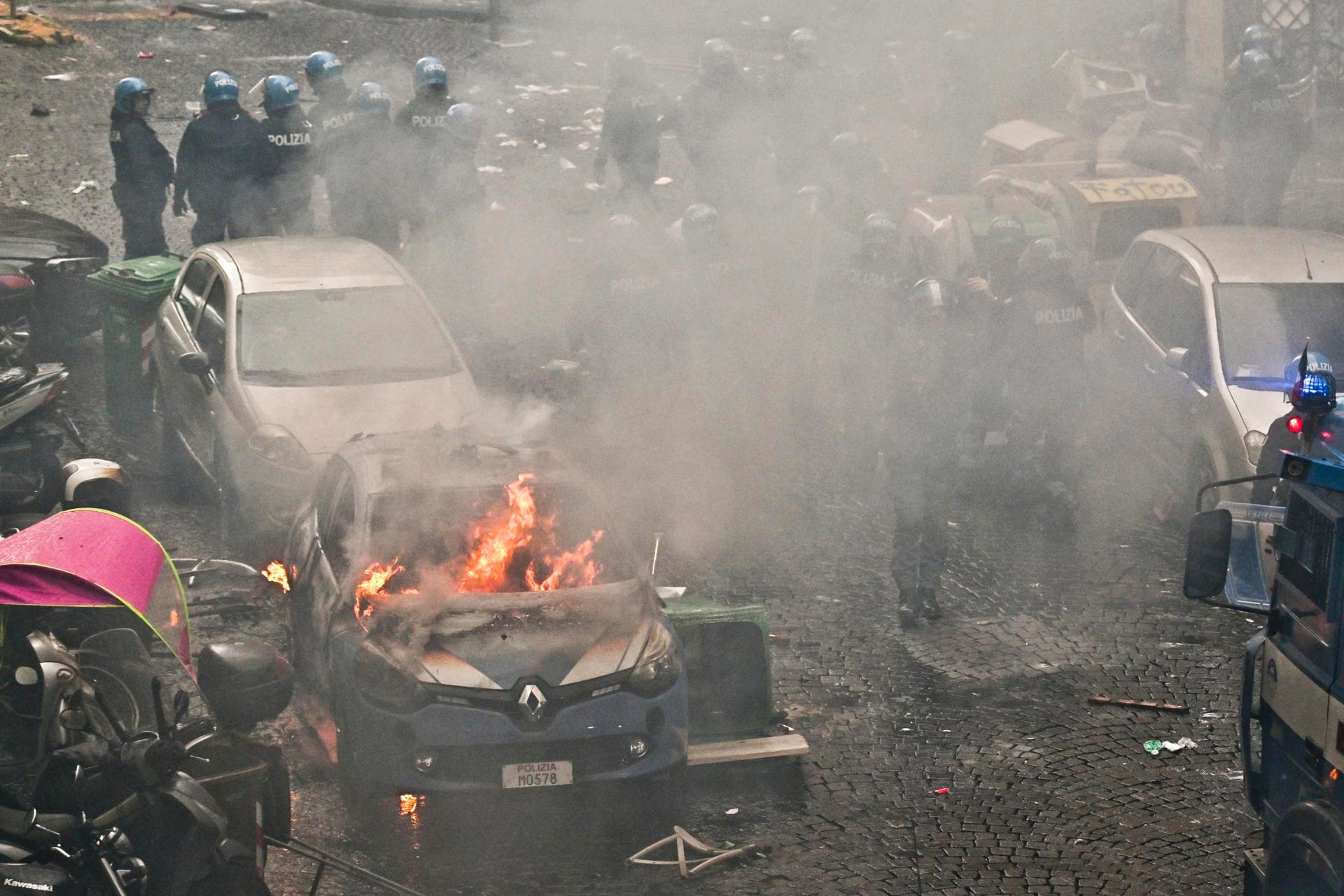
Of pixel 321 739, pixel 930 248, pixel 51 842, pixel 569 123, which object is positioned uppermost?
pixel 569 123

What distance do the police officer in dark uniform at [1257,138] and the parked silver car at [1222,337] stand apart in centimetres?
336

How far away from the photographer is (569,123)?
17.5 meters

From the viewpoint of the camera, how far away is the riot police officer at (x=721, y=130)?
46.3 ft

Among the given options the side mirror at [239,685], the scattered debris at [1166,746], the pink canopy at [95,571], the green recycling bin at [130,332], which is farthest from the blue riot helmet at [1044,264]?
the side mirror at [239,685]

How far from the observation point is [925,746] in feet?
22.8

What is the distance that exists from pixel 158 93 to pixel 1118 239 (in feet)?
32.9

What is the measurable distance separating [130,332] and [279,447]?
8.40ft

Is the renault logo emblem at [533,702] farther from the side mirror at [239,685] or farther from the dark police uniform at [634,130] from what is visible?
the dark police uniform at [634,130]

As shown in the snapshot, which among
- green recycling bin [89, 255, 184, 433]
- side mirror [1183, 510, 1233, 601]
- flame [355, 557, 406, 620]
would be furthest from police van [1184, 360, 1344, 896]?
green recycling bin [89, 255, 184, 433]

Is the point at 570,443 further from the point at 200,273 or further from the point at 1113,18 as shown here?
the point at 1113,18

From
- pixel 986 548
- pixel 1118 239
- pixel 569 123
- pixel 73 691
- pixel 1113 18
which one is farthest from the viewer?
pixel 1113 18

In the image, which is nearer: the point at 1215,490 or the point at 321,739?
the point at 321,739

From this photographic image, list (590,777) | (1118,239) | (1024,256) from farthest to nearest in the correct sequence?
(1118,239) → (1024,256) → (590,777)

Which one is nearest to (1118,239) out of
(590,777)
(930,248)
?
(930,248)
